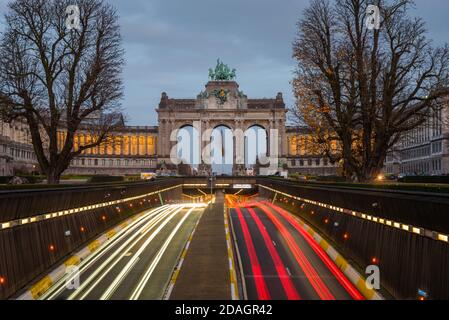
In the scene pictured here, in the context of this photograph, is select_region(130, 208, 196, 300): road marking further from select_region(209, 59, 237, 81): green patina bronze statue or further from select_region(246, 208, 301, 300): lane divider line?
select_region(209, 59, 237, 81): green patina bronze statue

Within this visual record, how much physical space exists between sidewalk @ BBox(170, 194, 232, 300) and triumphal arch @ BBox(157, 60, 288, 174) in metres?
153

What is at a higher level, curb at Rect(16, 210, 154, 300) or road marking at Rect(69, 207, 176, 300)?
curb at Rect(16, 210, 154, 300)

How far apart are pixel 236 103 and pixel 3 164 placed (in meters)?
100

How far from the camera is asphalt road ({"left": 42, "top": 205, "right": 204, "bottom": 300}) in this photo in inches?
804

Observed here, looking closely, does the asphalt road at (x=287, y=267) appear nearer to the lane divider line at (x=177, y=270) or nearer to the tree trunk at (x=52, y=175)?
the lane divider line at (x=177, y=270)

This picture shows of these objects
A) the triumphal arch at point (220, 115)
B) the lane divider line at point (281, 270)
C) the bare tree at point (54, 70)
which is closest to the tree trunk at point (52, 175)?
the bare tree at point (54, 70)

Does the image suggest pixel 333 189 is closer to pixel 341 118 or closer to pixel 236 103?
pixel 341 118

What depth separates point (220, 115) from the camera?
190750 mm

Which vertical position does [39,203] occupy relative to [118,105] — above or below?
below

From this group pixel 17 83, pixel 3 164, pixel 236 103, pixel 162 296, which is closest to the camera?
pixel 162 296

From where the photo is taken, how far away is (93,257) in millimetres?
26922

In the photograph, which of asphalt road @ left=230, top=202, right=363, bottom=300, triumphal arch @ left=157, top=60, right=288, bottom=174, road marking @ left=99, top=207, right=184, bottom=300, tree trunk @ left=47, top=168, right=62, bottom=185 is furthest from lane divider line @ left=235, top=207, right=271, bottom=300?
triumphal arch @ left=157, top=60, right=288, bottom=174

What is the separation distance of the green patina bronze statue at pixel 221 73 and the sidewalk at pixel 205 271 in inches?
6221

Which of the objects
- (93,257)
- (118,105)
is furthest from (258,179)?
(93,257)
